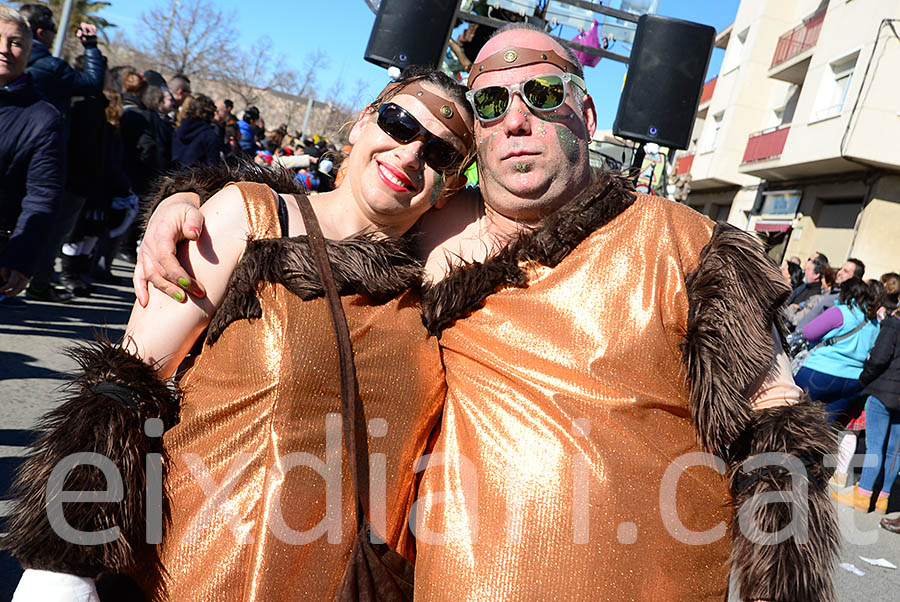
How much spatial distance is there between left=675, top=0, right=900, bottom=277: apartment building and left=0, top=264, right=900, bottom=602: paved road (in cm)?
1087

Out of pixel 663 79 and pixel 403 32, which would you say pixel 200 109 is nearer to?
pixel 403 32

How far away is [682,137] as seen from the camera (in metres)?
6.02

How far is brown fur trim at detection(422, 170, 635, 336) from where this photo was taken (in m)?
1.94

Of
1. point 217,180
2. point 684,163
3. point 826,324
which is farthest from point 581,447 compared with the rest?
point 684,163

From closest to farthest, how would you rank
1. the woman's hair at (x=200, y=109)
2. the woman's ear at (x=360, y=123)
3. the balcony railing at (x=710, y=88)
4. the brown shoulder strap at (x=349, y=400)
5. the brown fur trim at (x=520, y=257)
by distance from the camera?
the brown shoulder strap at (x=349, y=400) → the brown fur trim at (x=520, y=257) → the woman's ear at (x=360, y=123) → the woman's hair at (x=200, y=109) → the balcony railing at (x=710, y=88)

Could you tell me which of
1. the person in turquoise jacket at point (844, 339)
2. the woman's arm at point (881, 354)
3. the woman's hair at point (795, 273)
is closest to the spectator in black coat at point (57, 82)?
the person in turquoise jacket at point (844, 339)

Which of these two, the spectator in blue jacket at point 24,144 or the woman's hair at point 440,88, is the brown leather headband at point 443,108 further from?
the spectator in blue jacket at point 24,144

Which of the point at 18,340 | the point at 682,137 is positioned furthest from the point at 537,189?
the point at 18,340

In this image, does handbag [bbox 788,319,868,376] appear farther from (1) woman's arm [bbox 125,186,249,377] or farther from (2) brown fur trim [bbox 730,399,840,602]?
(1) woman's arm [bbox 125,186,249,377]

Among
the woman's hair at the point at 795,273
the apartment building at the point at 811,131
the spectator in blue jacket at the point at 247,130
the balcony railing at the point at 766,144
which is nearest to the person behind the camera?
the woman's hair at the point at 795,273

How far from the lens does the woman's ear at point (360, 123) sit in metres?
2.15

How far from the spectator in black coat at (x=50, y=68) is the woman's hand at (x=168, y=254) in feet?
14.0

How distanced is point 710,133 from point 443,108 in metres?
27.5

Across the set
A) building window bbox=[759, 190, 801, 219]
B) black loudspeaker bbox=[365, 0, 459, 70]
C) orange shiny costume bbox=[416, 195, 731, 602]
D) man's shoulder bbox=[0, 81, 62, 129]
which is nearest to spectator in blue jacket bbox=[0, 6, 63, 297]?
man's shoulder bbox=[0, 81, 62, 129]
